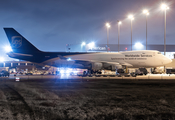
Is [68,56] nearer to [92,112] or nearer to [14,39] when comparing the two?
[14,39]

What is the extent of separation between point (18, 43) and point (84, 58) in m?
Answer: 17.2

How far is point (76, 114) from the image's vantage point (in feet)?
30.6

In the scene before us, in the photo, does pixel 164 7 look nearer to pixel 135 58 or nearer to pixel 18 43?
pixel 135 58

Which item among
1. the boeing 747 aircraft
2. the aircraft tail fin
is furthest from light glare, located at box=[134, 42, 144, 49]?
the aircraft tail fin

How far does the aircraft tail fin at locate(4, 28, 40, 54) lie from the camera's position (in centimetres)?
4084

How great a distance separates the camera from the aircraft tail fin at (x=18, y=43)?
40844 mm

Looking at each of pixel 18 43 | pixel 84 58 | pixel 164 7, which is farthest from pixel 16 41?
pixel 164 7

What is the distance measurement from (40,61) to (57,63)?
15.2 feet

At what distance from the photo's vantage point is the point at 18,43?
4212cm

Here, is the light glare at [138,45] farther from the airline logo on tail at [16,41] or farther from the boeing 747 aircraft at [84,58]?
the airline logo on tail at [16,41]

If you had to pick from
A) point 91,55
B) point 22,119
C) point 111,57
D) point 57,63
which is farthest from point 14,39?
point 22,119

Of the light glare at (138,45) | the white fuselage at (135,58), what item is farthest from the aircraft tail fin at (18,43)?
the light glare at (138,45)

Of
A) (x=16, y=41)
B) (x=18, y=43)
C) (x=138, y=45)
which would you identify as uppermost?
(x=138, y=45)

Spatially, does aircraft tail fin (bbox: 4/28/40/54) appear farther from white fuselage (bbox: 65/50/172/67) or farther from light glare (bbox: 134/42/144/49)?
light glare (bbox: 134/42/144/49)
